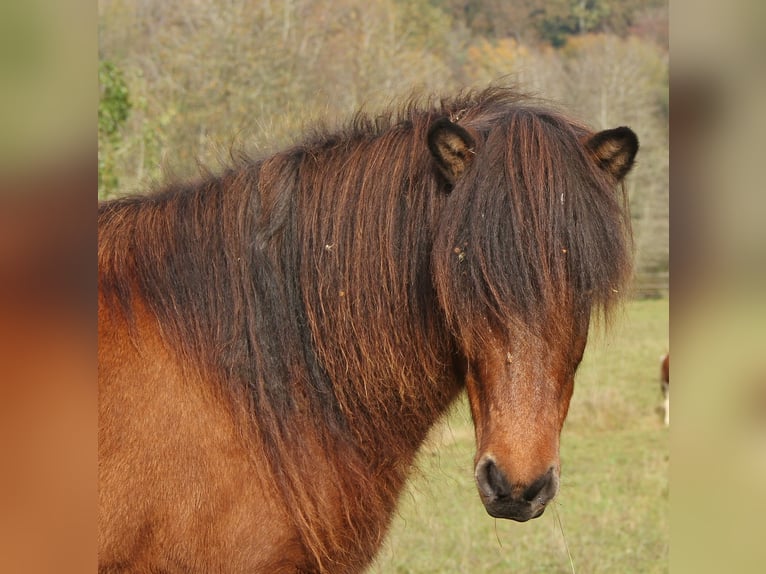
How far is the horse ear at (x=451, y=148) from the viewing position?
241 cm

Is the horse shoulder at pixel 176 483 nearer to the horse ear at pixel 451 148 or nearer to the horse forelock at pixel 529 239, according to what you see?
the horse forelock at pixel 529 239

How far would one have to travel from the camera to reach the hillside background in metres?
10.7

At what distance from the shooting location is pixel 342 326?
2551 mm

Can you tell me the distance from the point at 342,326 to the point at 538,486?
2.69 ft

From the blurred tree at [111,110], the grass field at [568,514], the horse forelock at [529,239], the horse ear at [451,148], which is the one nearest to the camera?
the horse forelock at [529,239]

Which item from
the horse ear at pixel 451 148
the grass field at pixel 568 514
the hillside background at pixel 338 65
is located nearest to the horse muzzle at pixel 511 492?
the grass field at pixel 568 514

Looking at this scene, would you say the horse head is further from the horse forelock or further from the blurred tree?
the blurred tree

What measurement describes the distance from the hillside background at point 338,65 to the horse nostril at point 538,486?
5.02 ft

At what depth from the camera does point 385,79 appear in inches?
744

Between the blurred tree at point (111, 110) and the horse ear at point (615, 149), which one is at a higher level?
the horse ear at point (615, 149)

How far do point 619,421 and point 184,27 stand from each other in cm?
1431

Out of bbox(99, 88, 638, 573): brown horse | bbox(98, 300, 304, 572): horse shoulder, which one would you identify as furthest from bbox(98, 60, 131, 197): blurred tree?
bbox(98, 300, 304, 572): horse shoulder

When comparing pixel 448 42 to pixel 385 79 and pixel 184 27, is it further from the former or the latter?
pixel 184 27
